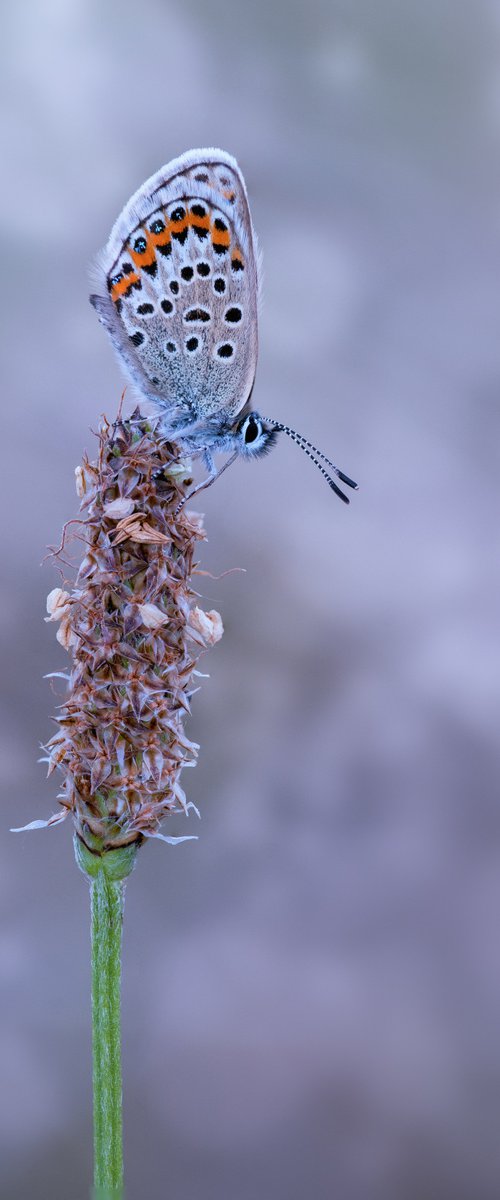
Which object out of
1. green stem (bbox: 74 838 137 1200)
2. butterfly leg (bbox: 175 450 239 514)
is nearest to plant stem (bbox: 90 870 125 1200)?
green stem (bbox: 74 838 137 1200)

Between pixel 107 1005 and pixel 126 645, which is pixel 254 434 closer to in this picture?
pixel 126 645

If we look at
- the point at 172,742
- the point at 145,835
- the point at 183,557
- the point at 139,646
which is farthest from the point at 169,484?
the point at 145,835

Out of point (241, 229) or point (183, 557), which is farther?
point (241, 229)

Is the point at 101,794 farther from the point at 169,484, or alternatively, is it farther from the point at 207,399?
the point at 207,399

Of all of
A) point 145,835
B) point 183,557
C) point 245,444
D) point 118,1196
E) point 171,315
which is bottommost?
point 118,1196

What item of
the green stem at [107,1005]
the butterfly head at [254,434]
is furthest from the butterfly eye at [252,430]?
the green stem at [107,1005]

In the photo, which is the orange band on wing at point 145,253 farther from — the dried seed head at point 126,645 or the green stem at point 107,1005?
the green stem at point 107,1005

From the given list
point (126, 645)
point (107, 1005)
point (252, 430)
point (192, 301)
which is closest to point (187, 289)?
point (192, 301)

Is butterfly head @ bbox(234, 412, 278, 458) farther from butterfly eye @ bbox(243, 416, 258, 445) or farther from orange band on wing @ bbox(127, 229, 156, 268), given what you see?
orange band on wing @ bbox(127, 229, 156, 268)
